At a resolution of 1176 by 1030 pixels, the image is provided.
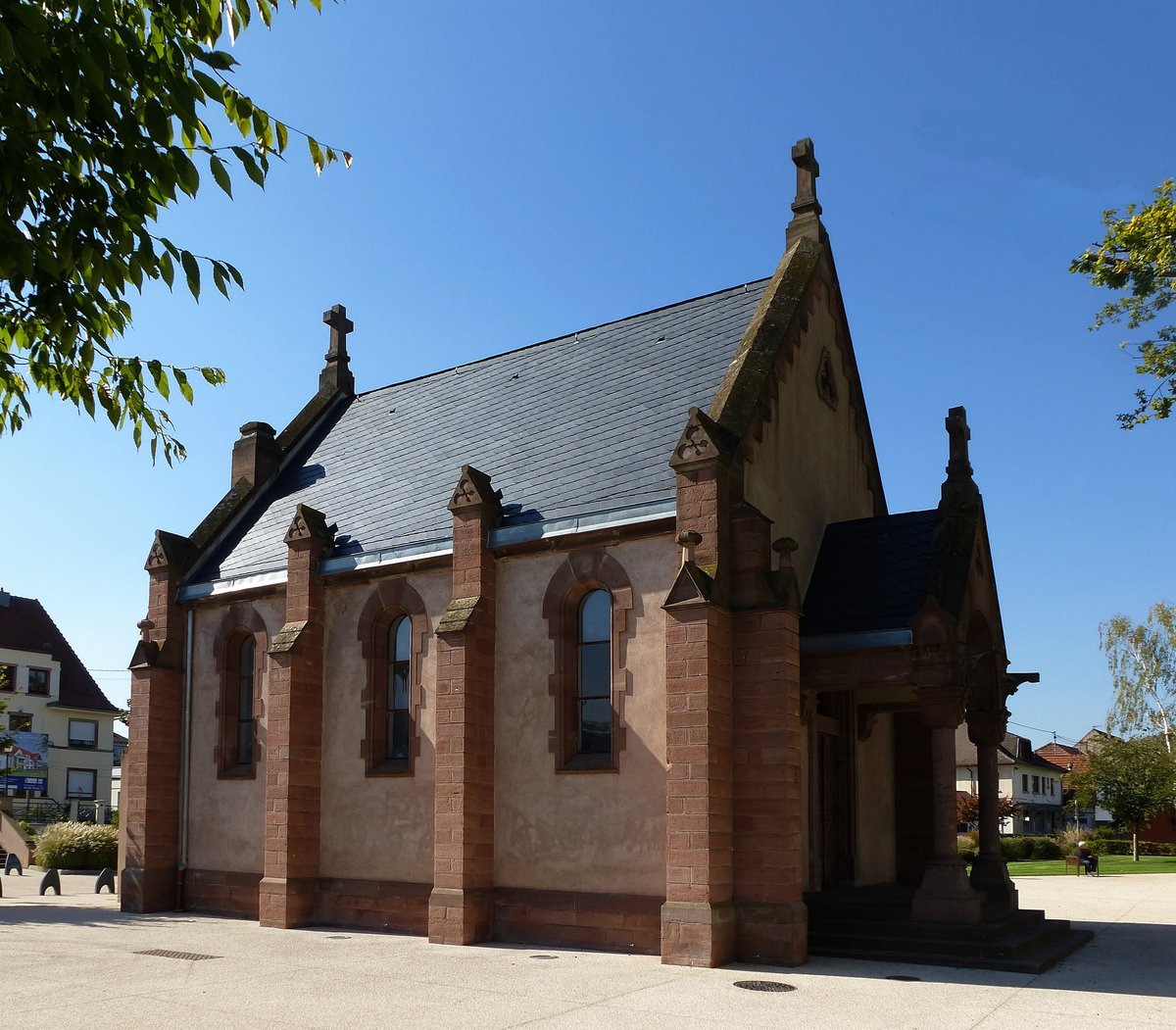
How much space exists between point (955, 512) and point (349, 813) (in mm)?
11050

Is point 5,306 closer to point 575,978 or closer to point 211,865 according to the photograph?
point 575,978

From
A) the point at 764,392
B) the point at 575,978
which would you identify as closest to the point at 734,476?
the point at 764,392

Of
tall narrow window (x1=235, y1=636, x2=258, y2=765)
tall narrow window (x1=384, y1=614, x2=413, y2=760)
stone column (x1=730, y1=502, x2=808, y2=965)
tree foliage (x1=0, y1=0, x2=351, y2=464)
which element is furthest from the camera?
tall narrow window (x1=235, y1=636, x2=258, y2=765)

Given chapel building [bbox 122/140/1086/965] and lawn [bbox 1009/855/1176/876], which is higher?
chapel building [bbox 122/140/1086/965]

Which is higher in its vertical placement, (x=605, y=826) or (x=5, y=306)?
(x=5, y=306)

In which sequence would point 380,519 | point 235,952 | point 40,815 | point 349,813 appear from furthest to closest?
point 40,815 < point 380,519 < point 349,813 < point 235,952

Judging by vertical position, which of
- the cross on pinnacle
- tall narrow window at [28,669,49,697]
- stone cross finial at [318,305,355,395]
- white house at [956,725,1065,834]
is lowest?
white house at [956,725,1065,834]

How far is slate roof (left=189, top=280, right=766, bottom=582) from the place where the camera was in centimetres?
1814

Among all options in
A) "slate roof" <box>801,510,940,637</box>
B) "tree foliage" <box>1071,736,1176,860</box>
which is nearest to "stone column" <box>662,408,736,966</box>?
"slate roof" <box>801,510,940,637</box>

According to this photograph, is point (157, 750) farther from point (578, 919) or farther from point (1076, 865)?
point (1076, 865)

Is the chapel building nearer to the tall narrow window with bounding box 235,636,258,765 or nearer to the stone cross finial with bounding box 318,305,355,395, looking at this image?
the tall narrow window with bounding box 235,636,258,765

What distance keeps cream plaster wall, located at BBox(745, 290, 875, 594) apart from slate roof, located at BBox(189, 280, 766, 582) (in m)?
1.21

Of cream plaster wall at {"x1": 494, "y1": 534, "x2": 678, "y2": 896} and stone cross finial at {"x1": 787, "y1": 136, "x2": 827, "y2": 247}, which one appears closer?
cream plaster wall at {"x1": 494, "y1": 534, "x2": 678, "y2": 896}

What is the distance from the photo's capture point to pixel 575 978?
13.2 metres
